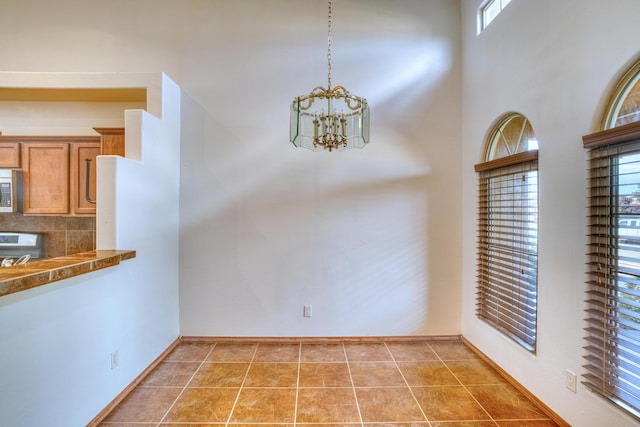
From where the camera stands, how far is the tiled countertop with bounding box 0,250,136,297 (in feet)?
4.40

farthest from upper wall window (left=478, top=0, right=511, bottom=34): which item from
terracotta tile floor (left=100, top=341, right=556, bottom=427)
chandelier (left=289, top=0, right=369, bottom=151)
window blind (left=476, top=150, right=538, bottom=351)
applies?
terracotta tile floor (left=100, top=341, right=556, bottom=427)

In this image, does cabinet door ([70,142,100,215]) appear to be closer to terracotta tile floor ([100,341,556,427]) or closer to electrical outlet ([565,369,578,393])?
terracotta tile floor ([100,341,556,427])

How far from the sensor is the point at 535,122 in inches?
88.3

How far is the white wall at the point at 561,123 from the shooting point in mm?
1704

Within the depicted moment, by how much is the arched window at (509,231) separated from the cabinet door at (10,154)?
4.83 meters

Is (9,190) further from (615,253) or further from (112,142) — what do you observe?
(615,253)

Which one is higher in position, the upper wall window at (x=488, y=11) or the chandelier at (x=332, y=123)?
the upper wall window at (x=488, y=11)

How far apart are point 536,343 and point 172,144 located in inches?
148

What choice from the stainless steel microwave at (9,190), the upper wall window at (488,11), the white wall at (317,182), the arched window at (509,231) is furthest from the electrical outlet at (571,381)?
the stainless steel microwave at (9,190)

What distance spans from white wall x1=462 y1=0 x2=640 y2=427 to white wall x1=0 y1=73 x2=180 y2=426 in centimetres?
318

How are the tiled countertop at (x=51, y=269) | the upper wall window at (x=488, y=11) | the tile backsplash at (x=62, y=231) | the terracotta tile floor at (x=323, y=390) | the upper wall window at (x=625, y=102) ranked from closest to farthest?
the tiled countertop at (x=51, y=269) → the upper wall window at (x=625, y=102) → the terracotta tile floor at (x=323, y=390) → the upper wall window at (x=488, y=11) → the tile backsplash at (x=62, y=231)

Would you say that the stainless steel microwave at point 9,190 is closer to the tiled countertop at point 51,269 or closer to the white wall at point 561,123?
the tiled countertop at point 51,269

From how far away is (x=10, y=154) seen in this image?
3020 mm

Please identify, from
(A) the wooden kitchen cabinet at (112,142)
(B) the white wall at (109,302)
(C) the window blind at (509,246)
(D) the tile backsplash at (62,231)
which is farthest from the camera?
(D) the tile backsplash at (62,231)
